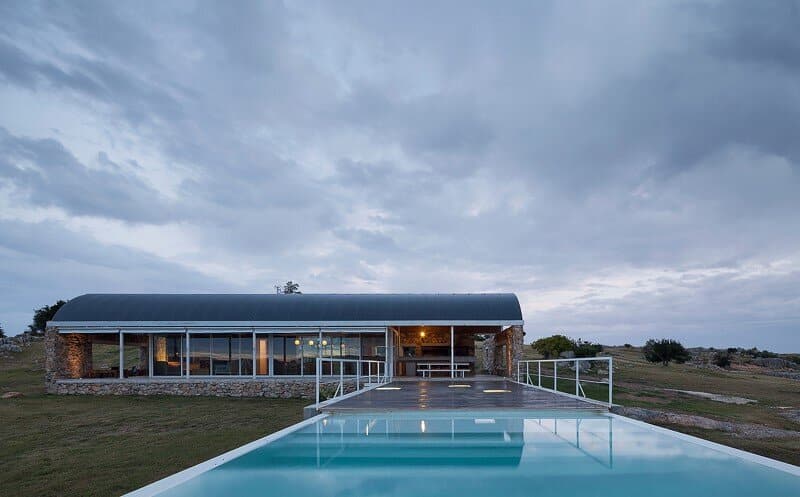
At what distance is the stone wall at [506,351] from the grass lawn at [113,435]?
7266 mm

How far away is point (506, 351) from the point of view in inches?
806

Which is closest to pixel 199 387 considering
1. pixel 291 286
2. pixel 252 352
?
pixel 252 352

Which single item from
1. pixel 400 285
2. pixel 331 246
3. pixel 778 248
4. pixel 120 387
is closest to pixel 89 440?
pixel 120 387

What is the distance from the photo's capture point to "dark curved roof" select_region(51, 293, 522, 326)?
19203 millimetres

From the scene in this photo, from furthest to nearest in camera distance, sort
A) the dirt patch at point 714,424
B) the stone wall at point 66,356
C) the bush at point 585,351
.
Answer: the bush at point 585,351 < the stone wall at point 66,356 < the dirt patch at point 714,424

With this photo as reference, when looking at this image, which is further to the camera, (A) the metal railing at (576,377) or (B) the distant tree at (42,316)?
(B) the distant tree at (42,316)

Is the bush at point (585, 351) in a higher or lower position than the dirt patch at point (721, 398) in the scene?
lower

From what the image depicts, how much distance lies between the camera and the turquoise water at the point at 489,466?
13.4ft

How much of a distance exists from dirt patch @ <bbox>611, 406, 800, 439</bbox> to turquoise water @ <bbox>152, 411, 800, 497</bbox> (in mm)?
3635

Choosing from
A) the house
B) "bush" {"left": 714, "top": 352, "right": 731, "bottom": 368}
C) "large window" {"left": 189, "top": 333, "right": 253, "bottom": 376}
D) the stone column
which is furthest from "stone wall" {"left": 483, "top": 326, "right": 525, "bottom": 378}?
"bush" {"left": 714, "top": 352, "right": 731, "bottom": 368}

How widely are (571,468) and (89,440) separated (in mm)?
9480

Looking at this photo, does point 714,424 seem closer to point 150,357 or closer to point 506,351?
point 506,351

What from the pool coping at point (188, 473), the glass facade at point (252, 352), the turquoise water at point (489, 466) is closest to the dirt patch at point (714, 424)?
the turquoise water at point (489, 466)

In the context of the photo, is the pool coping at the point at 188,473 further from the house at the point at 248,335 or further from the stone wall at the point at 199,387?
the house at the point at 248,335
